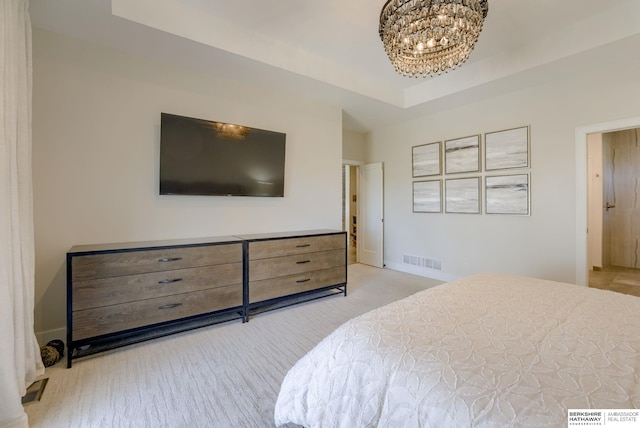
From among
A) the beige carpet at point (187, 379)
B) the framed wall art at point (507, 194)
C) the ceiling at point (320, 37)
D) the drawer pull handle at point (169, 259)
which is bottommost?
the beige carpet at point (187, 379)

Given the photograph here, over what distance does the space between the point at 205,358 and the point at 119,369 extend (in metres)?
0.59

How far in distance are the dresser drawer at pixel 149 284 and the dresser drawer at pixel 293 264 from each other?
0.66ft

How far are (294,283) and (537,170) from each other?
3.32 m

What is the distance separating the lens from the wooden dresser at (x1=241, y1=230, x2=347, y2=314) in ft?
9.91

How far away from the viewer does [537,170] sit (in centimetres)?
356

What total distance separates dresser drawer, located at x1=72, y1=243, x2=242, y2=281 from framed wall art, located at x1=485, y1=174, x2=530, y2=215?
340 cm

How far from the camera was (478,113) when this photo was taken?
4.08 metres

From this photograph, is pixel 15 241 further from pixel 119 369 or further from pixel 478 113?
pixel 478 113

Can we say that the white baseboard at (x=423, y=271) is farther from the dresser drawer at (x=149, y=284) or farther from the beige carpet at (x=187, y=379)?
the dresser drawer at (x=149, y=284)

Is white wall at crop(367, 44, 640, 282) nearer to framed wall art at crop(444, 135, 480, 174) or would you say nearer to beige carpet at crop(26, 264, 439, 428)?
framed wall art at crop(444, 135, 480, 174)

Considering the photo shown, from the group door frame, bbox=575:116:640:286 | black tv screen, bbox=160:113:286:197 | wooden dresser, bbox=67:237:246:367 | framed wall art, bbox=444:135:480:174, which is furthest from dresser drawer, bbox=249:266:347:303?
door frame, bbox=575:116:640:286

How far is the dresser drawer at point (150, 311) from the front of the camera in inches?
87.0

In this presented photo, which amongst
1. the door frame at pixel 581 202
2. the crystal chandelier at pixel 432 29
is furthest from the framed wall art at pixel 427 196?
the crystal chandelier at pixel 432 29

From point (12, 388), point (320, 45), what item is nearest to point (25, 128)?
point (12, 388)
